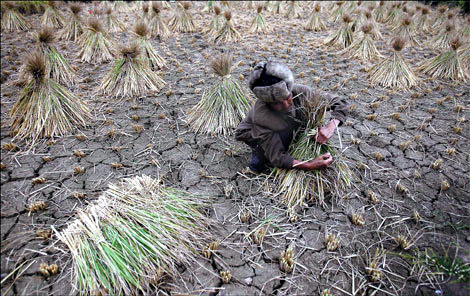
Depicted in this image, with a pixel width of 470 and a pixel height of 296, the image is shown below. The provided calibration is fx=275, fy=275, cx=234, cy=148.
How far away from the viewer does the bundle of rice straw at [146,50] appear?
158 inches

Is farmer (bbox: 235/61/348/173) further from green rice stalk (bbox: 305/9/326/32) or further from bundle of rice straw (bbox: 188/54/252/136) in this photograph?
green rice stalk (bbox: 305/9/326/32)

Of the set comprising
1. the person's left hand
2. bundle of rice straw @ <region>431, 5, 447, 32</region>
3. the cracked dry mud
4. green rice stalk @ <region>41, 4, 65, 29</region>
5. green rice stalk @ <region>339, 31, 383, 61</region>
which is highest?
bundle of rice straw @ <region>431, 5, 447, 32</region>

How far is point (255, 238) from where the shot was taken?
78.6 inches

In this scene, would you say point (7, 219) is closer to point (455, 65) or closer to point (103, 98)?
point (103, 98)

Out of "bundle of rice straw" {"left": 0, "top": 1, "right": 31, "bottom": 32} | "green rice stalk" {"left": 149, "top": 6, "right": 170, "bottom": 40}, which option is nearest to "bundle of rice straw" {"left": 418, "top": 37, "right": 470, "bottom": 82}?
"green rice stalk" {"left": 149, "top": 6, "right": 170, "bottom": 40}

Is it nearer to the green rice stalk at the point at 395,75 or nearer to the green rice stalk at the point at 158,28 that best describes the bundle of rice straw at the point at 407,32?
the green rice stalk at the point at 395,75

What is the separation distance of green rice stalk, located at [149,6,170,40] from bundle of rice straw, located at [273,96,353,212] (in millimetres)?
4092

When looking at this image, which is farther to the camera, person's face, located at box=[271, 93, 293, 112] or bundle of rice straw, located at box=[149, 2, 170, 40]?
bundle of rice straw, located at box=[149, 2, 170, 40]

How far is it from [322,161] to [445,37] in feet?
15.6

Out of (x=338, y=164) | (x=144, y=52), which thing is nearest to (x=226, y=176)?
(x=338, y=164)

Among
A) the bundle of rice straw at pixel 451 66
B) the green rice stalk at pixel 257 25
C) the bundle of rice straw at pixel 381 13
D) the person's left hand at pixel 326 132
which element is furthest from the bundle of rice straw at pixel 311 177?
the bundle of rice straw at pixel 381 13

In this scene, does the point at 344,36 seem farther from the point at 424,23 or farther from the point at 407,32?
the point at 424,23

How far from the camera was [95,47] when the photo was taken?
175 inches

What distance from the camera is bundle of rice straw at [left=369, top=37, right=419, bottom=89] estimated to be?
12.6 ft
